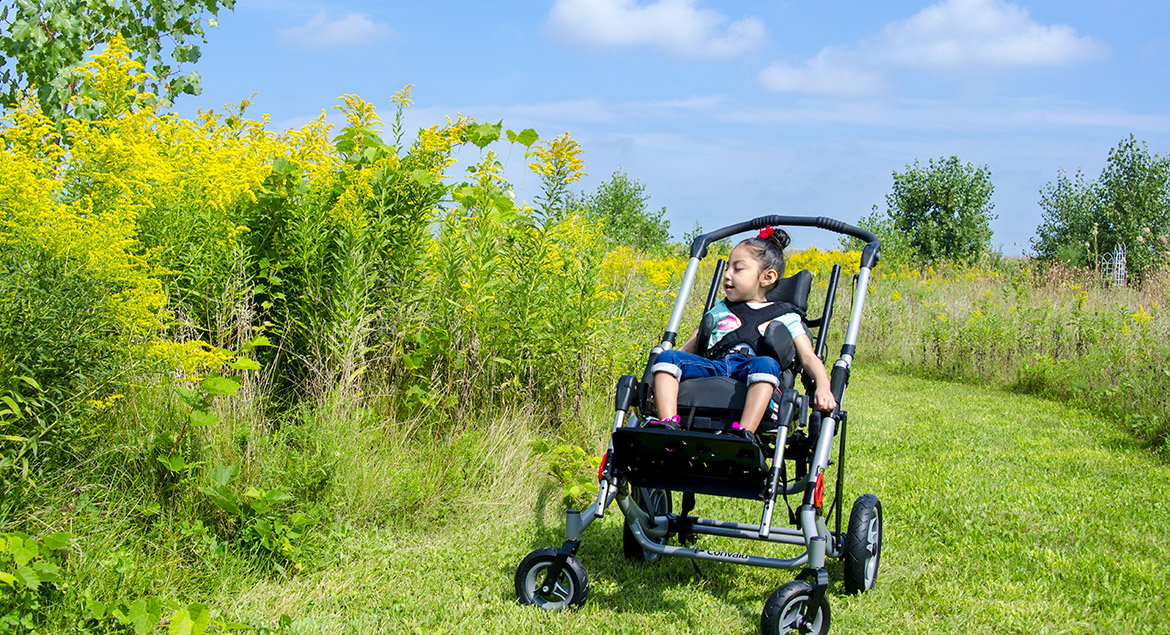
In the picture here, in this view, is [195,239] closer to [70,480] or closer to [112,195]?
Result: [112,195]

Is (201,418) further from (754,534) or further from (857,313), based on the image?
(857,313)

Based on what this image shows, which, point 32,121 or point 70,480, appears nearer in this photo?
point 70,480

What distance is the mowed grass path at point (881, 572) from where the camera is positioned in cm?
375

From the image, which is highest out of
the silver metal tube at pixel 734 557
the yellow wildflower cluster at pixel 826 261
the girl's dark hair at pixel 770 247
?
the yellow wildflower cluster at pixel 826 261

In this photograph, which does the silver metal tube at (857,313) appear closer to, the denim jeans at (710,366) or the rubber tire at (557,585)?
the denim jeans at (710,366)

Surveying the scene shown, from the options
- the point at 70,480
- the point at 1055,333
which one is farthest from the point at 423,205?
the point at 1055,333

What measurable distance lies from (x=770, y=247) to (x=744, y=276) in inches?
Answer: 8.6

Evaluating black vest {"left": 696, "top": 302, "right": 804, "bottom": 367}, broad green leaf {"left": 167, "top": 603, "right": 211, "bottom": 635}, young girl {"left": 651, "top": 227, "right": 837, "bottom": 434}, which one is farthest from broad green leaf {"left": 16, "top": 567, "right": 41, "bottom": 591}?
black vest {"left": 696, "top": 302, "right": 804, "bottom": 367}

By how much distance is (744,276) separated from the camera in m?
4.53

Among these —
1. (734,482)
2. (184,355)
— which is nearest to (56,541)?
(184,355)

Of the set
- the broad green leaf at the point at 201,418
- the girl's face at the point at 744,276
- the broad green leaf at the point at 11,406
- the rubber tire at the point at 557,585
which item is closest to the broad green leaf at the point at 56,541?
the broad green leaf at the point at 11,406

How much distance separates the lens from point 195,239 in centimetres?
453

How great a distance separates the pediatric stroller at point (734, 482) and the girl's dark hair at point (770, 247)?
0.38m

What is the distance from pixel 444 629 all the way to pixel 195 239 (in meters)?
2.27
